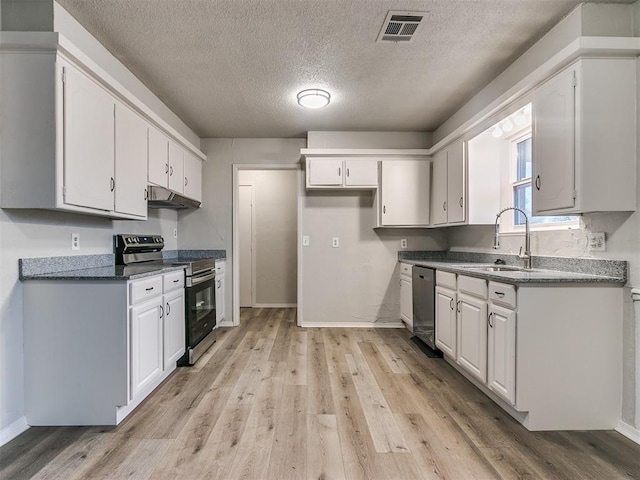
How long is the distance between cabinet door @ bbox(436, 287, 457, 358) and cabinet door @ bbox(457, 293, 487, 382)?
0.10 m

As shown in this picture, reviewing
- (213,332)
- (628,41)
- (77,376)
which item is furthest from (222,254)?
(628,41)

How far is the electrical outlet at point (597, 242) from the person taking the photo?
1.96 meters

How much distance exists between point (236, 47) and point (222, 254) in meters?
2.52

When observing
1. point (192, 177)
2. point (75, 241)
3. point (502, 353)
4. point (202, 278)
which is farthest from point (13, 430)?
point (502, 353)

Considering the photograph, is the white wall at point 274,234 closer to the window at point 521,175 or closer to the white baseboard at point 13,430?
the window at point 521,175

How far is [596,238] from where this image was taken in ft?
6.55

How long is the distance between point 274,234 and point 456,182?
3066mm

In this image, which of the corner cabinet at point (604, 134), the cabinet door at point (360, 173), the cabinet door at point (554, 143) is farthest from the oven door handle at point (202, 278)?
the corner cabinet at point (604, 134)

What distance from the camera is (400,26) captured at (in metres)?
2.06

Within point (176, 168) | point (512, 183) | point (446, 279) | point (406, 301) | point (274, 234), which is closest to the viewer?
point (446, 279)

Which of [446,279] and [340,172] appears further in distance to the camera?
[340,172]

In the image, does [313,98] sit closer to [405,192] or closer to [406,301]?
[405,192]

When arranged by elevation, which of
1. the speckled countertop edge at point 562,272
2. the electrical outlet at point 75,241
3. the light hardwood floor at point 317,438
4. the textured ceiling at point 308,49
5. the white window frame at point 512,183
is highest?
the textured ceiling at point 308,49

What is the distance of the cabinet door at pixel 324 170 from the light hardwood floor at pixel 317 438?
2143 millimetres
